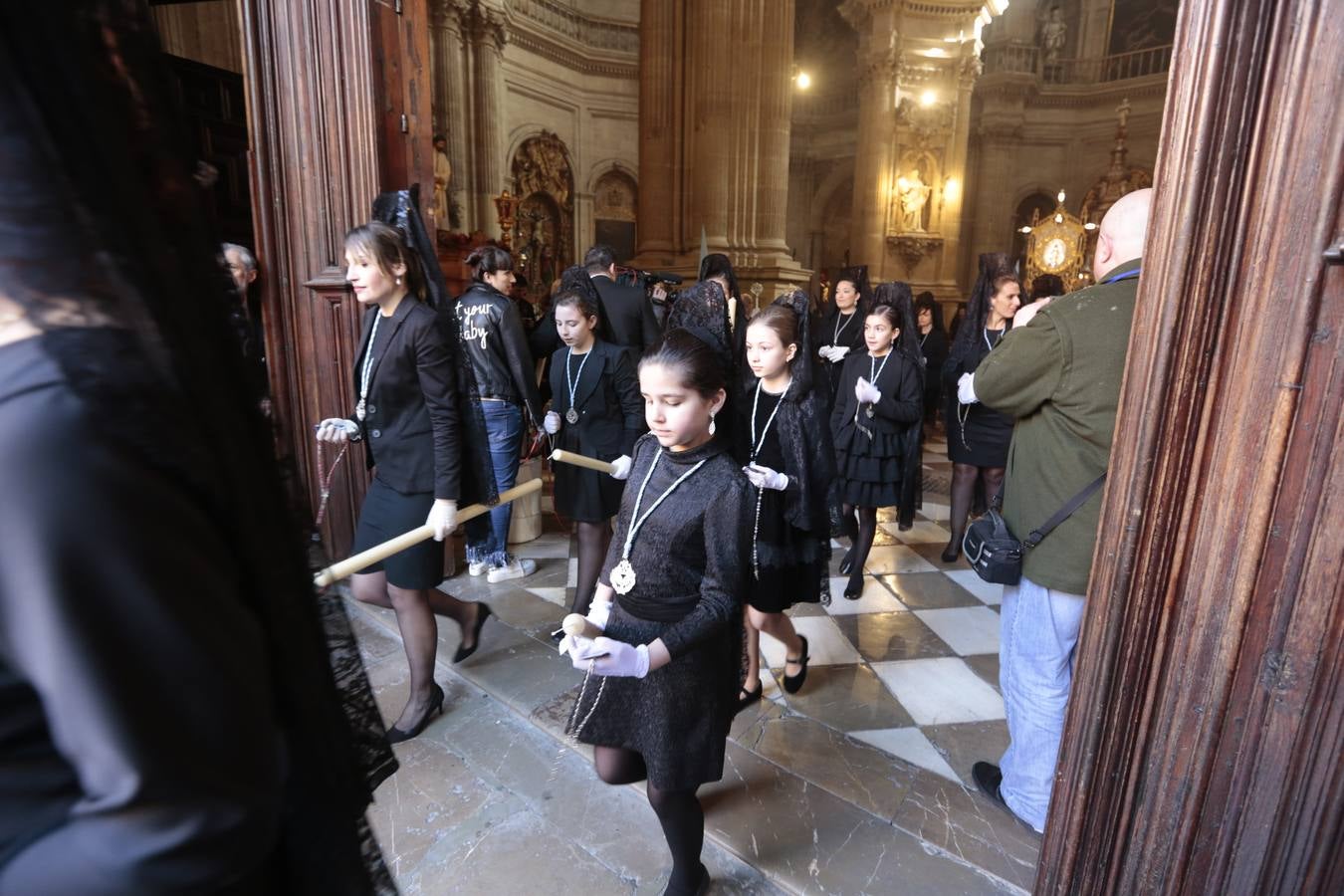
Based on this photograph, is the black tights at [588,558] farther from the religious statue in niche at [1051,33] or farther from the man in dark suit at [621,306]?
the religious statue in niche at [1051,33]

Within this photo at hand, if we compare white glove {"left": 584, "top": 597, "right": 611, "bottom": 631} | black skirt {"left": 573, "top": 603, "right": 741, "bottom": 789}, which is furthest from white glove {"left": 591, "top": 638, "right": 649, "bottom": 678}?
white glove {"left": 584, "top": 597, "right": 611, "bottom": 631}

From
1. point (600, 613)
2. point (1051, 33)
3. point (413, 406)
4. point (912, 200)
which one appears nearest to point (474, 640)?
point (413, 406)

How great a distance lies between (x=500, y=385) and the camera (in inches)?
160

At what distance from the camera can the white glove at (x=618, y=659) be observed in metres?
1.46

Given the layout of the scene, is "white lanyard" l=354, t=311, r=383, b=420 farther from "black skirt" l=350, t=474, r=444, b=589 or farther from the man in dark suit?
the man in dark suit

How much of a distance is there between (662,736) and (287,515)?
122 cm

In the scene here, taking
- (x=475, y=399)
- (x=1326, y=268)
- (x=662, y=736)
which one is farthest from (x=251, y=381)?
(x=475, y=399)

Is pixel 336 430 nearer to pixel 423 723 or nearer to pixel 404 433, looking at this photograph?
pixel 404 433

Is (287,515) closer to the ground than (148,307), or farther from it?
closer to the ground

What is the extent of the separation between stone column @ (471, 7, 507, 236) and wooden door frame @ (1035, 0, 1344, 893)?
14.4 metres

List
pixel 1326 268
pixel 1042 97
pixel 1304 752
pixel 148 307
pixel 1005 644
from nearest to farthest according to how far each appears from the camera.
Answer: pixel 148 307 < pixel 1326 268 < pixel 1304 752 < pixel 1005 644 < pixel 1042 97

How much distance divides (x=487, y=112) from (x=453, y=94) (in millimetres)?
744

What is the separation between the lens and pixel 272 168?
3582 mm

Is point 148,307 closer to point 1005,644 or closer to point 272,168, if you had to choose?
point 1005,644
